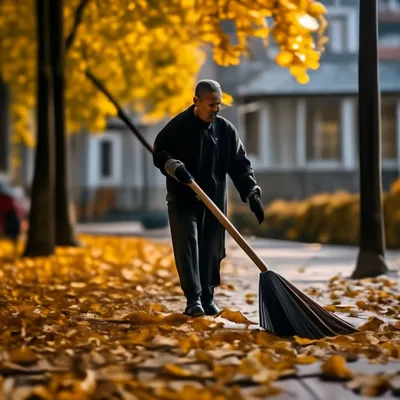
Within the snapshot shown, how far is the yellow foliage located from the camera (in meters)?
10.1

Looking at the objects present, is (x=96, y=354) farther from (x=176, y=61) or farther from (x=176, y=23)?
(x=176, y=61)

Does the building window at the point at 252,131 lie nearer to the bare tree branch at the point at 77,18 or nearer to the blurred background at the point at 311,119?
the blurred background at the point at 311,119

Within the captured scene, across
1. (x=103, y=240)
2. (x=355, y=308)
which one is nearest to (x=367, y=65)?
(x=355, y=308)

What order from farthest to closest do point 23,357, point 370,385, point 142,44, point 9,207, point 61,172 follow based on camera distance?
point 9,207, point 142,44, point 61,172, point 23,357, point 370,385

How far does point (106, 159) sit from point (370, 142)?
3104cm

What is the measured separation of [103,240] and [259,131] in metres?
14.0

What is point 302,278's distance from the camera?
35.9 feet

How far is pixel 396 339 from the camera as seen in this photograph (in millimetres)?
5973

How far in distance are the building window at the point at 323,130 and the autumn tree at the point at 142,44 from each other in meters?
10.4

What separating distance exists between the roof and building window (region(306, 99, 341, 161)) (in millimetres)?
657

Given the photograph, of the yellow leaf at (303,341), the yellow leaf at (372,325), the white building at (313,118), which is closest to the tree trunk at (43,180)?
the yellow leaf at (372,325)

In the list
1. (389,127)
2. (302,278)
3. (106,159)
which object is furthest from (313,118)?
(302,278)

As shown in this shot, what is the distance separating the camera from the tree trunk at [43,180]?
14.5 m

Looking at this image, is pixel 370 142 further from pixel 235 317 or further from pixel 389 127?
pixel 389 127
